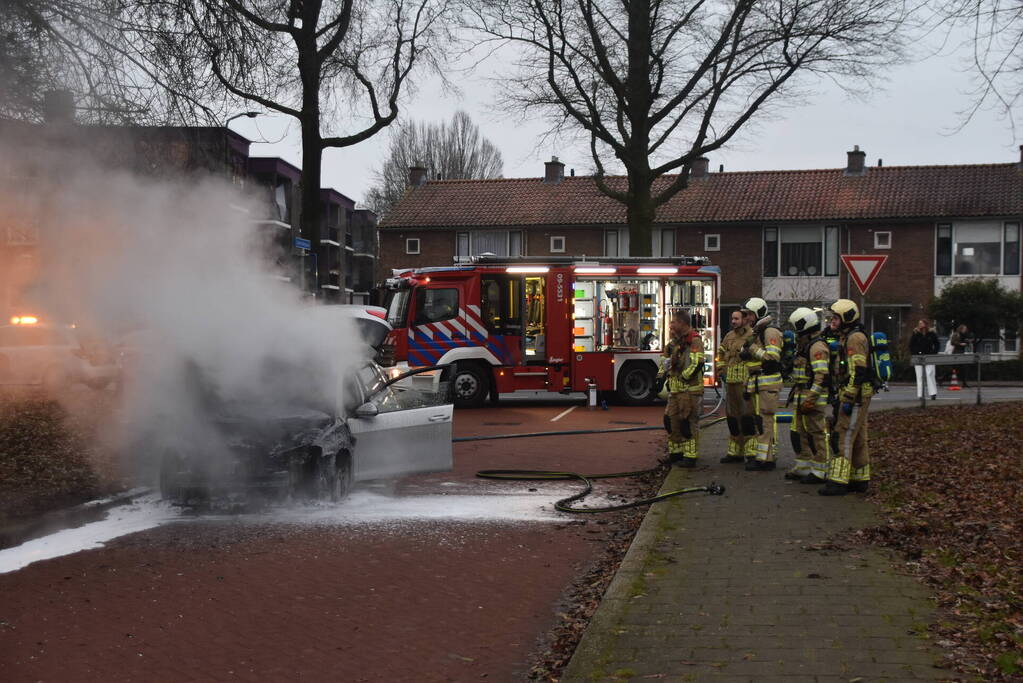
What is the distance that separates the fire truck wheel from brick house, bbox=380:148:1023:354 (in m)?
22.3

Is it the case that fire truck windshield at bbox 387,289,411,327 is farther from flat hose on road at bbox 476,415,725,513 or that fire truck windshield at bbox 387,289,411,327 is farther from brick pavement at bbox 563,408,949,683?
brick pavement at bbox 563,408,949,683

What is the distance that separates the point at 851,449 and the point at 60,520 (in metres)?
7.18

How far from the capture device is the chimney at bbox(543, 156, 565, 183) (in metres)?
50.0

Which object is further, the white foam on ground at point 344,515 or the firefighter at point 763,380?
the firefighter at point 763,380

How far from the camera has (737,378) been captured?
12242 mm

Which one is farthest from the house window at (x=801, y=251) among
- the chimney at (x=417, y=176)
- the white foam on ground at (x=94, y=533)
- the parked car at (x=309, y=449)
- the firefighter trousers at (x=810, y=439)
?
the white foam on ground at (x=94, y=533)

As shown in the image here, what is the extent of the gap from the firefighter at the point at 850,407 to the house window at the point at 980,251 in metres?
35.5

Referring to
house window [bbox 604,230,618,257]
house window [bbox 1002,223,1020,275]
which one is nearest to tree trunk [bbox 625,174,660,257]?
house window [bbox 604,230,618,257]

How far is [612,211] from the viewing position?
4672cm

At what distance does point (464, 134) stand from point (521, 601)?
59.3 m

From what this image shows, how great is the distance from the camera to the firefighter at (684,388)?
12352mm

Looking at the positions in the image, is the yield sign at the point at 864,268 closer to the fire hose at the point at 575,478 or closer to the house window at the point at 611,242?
the fire hose at the point at 575,478

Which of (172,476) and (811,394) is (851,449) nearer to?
(811,394)

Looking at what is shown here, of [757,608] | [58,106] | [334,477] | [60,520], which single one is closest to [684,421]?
[334,477]
